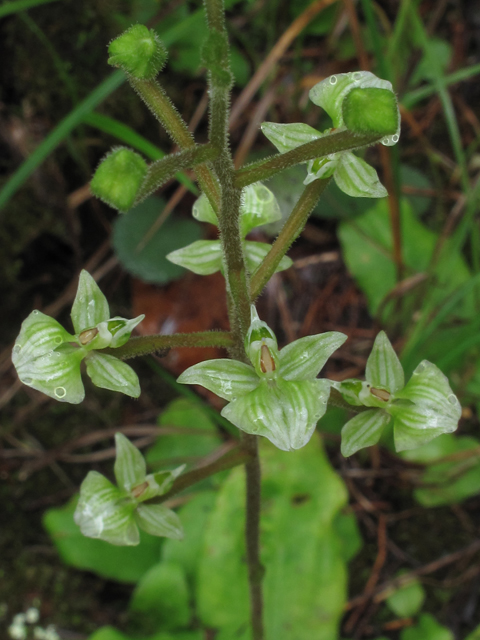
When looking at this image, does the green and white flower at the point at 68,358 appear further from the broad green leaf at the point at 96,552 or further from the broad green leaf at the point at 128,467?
the broad green leaf at the point at 96,552

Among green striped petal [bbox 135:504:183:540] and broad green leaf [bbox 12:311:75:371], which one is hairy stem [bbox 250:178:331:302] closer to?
broad green leaf [bbox 12:311:75:371]

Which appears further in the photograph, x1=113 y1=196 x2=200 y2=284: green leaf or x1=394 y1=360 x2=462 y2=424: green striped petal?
x1=113 y1=196 x2=200 y2=284: green leaf

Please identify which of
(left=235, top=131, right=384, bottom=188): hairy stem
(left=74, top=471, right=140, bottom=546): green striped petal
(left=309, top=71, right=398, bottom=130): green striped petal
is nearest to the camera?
(left=235, top=131, right=384, bottom=188): hairy stem

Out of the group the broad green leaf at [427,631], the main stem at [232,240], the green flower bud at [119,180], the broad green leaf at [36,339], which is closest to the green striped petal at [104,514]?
the main stem at [232,240]

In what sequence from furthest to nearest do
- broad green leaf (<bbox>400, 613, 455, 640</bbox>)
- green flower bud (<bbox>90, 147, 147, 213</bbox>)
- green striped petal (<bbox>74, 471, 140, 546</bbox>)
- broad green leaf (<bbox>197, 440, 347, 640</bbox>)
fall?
broad green leaf (<bbox>400, 613, 455, 640</bbox>), broad green leaf (<bbox>197, 440, 347, 640</bbox>), green striped petal (<bbox>74, 471, 140, 546</bbox>), green flower bud (<bbox>90, 147, 147, 213</bbox>)

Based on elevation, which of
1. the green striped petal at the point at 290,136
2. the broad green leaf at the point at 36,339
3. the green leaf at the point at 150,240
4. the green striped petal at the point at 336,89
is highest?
the green striped petal at the point at 336,89

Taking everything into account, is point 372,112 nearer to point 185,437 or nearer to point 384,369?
point 384,369

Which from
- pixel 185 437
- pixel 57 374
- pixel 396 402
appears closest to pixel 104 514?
pixel 57 374

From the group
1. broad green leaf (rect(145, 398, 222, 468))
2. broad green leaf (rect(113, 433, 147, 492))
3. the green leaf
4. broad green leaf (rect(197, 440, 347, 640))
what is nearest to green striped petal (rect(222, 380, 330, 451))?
broad green leaf (rect(113, 433, 147, 492))
